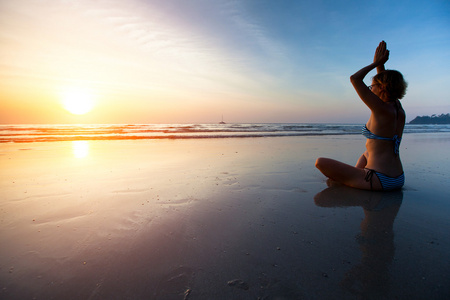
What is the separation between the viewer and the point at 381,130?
303 cm

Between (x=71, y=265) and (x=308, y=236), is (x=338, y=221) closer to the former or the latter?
(x=308, y=236)

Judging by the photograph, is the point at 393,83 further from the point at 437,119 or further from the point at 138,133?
the point at 437,119

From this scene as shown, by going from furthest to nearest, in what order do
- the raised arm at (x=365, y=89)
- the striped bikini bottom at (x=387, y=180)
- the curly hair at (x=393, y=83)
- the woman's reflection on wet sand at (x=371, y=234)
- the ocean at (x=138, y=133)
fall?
the ocean at (x=138, y=133) → the striped bikini bottom at (x=387, y=180) → the curly hair at (x=393, y=83) → the raised arm at (x=365, y=89) → the woman's reflection on wet sand at (x=371, y=234)

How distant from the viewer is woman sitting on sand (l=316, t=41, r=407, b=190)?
2830 mm

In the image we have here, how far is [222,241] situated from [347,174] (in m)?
2.47

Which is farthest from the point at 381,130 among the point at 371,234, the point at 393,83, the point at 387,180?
the point at 371,234

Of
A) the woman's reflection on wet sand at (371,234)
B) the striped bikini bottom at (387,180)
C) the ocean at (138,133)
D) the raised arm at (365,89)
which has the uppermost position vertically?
the raised arm at (365,89)

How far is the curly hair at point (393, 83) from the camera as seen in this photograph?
2887 mm

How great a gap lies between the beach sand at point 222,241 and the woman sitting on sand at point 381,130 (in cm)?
24

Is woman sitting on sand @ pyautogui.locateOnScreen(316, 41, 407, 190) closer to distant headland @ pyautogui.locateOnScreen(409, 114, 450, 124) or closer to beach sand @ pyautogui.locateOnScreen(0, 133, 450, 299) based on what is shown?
beach sand @ pyautogui.locateOnScreen(0, 133, 450, 299)

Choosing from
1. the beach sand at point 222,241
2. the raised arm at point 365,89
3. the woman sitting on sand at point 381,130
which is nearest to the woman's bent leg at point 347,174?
the woman sitting on sand at point 381,130

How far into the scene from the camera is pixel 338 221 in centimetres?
226

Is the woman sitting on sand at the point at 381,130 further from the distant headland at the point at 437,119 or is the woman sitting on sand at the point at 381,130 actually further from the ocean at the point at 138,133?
the distant headland at the point at 437,119

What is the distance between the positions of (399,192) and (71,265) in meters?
3.99
